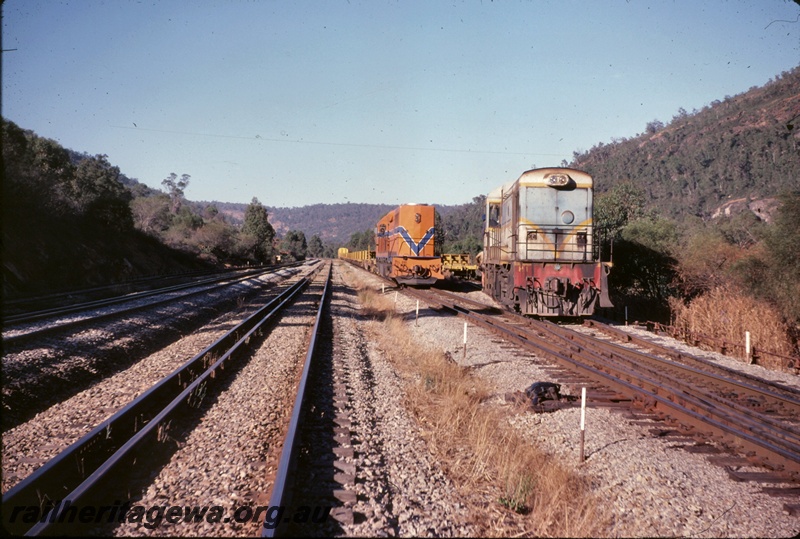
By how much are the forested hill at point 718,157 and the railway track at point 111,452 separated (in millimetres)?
66276

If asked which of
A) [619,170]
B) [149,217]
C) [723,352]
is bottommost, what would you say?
[723,352]

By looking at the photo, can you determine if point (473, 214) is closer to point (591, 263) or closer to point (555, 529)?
point (591, 263)

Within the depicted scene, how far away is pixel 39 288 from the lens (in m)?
21.5

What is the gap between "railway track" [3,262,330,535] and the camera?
375 cm

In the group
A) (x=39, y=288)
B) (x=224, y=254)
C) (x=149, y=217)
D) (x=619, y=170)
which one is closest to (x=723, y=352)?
(x=39, y=288)

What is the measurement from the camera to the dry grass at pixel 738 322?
35.7 feet

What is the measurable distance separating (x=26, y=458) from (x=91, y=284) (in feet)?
79.7

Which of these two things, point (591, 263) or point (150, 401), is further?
point (591, 263)

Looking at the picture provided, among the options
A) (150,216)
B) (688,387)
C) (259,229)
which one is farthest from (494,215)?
(259,229)

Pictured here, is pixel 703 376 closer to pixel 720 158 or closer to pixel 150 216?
pixel 150 216

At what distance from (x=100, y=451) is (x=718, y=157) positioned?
110 metres

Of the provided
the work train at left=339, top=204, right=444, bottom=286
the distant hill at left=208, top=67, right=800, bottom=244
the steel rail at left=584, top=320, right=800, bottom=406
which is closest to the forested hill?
the distant hill at left=208, top=67, right=800, bottom=244

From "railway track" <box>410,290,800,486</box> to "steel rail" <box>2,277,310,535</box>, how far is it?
5.89 metres

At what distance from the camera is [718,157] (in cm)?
9212
